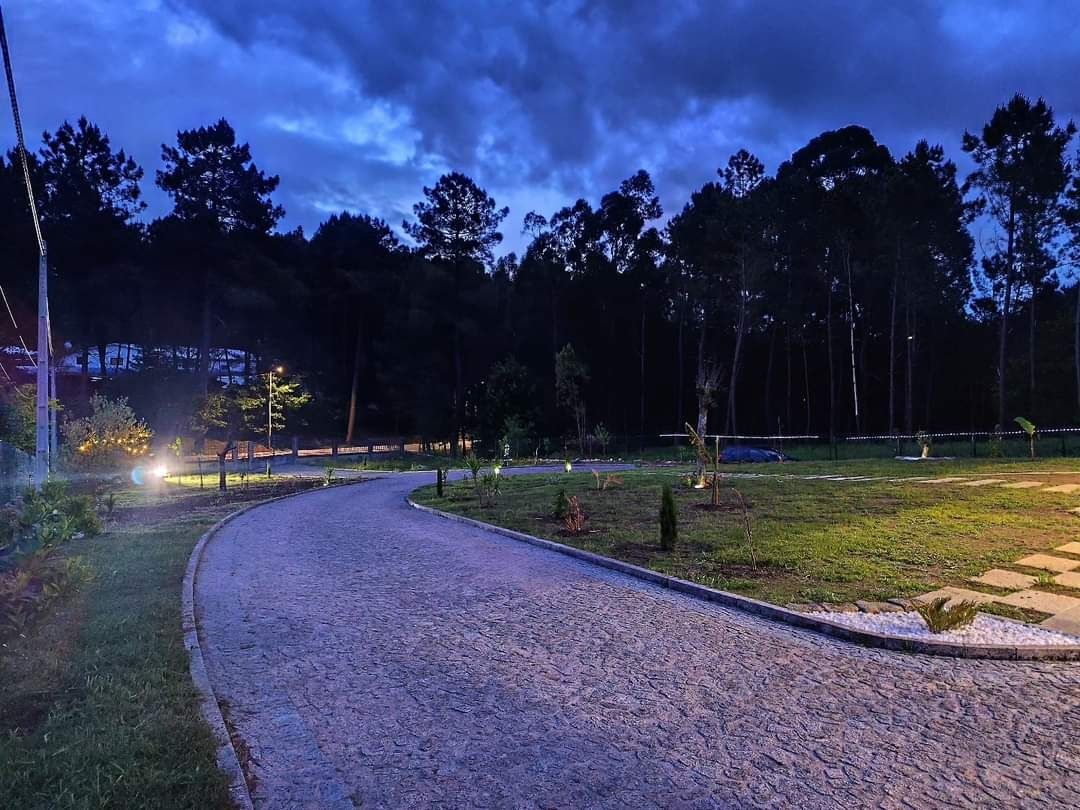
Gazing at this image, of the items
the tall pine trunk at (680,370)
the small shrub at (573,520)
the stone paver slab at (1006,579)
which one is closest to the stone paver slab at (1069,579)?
the stone paver slab at (1006,579)

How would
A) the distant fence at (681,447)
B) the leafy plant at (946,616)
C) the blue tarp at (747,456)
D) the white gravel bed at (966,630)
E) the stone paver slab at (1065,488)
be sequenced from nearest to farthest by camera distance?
the white gravel bed at (966,630), the leafy plant at (946,616), the stone paver slab at (1065,488), the distant fence at (681,447), the blue tarp at (747,456)

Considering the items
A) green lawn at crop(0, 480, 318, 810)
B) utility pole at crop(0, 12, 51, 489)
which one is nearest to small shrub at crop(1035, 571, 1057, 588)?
green lawn at crop(0, 480, 318, 810)

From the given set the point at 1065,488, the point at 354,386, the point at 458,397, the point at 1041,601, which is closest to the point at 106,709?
the point at 1041,601

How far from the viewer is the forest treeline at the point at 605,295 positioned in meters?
31.0

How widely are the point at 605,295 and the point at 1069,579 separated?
39213 mm

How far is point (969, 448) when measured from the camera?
22.5 metres

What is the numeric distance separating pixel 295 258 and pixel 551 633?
4764 cm

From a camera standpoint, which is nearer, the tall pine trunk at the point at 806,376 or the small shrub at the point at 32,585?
the small shrub at the point at 32,585

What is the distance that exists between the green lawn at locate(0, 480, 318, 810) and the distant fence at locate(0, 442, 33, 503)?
20.2 feet

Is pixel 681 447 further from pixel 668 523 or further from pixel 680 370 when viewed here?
pixel 668 523

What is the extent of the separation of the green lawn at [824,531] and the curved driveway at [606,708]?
120cm

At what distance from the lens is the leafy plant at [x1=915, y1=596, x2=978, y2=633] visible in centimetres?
482

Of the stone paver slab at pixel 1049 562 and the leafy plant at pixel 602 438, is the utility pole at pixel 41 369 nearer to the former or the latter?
the stone paver slab at pixel 1049 562

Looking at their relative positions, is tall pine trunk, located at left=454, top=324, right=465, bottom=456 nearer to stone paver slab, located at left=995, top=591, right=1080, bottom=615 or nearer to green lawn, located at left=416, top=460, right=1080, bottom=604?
green lawn, located at left=416, top=460, right=1080, bottom=604
